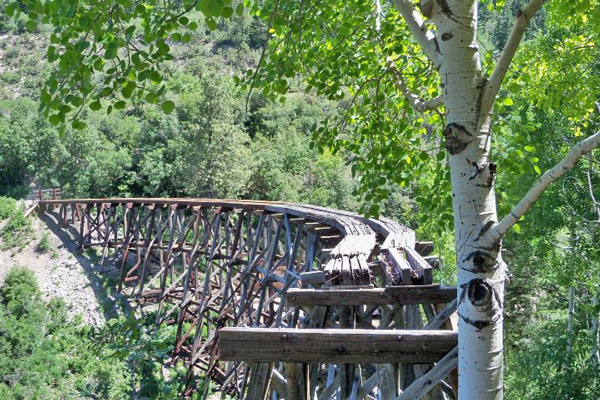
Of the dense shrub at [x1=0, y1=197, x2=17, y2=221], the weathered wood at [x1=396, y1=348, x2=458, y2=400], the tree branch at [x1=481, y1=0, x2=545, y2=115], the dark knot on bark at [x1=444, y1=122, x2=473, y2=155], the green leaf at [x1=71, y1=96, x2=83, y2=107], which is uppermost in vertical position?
the dense shrub at [x1=0, y1=197, x2=17, y2=221]

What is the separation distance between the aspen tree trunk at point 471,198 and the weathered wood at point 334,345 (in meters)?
0.62

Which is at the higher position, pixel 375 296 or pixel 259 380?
pixel 375 296

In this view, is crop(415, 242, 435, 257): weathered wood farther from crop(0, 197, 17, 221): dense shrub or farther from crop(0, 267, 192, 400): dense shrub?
crop(0, 197, 17, 221): dense shrub

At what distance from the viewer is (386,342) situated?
264cm

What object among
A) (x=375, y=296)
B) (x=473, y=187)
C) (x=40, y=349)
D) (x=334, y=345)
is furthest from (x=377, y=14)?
(x=40, y=349)

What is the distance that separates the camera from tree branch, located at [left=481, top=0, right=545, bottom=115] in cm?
196

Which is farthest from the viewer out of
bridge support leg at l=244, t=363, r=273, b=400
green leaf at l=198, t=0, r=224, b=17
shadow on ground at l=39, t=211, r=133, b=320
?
shadow on ground at l=39, t=211, r=133, b=320

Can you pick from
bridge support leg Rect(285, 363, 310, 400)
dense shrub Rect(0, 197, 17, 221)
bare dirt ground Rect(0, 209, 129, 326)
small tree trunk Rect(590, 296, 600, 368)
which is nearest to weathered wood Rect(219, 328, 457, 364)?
bridge support leg Rect(285, 363, 310, 400)

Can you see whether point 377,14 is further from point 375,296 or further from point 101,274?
point 101,274

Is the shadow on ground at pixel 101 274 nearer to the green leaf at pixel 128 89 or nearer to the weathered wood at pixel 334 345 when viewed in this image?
the weathered wood at pixel 334 345

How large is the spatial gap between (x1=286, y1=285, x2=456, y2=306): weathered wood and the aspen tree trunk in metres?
1.38

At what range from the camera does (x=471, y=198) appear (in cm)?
197

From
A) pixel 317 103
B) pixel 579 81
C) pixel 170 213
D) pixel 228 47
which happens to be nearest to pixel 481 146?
pixel 579 81

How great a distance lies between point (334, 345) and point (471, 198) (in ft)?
3.51
